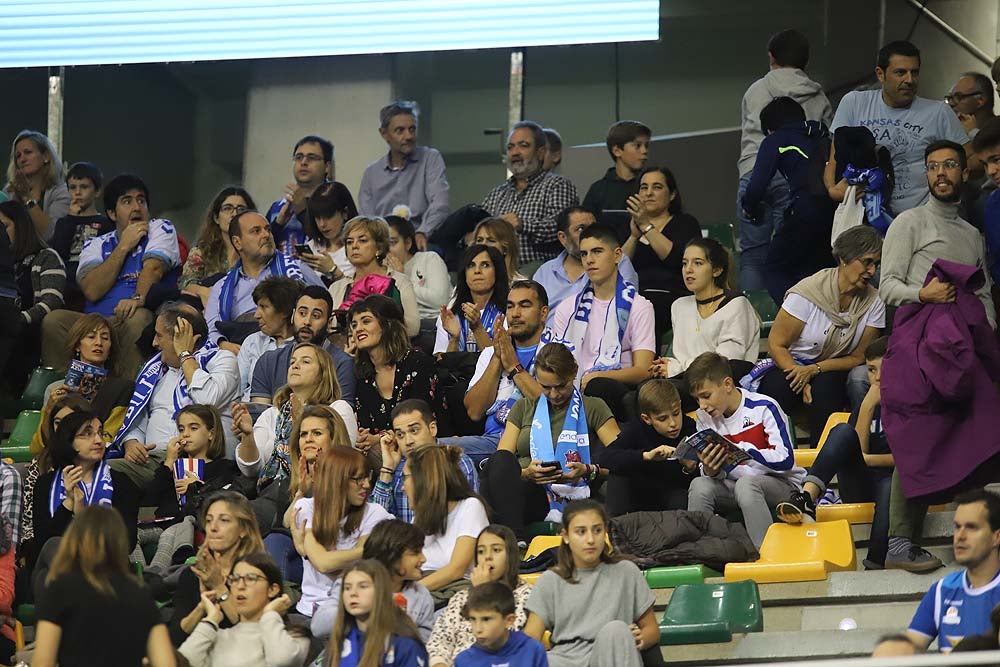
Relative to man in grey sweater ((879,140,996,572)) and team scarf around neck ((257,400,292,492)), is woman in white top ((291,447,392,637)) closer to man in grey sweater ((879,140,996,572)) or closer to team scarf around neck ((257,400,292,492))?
team scarf around neck ((257,400,292,492))

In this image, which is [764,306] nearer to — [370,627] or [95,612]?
[370,627]

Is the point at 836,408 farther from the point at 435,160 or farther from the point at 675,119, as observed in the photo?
the point at 675,119

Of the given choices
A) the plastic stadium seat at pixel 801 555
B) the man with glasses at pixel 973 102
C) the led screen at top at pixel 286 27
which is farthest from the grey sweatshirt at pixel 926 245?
the led screen at top at pixel 286 27

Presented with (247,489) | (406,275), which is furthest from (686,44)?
(247,489)

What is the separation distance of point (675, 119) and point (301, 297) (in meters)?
4.36

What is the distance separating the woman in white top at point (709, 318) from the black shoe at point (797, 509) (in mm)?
1143

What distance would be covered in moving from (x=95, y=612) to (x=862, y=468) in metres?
3.12

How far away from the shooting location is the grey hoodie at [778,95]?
9.34 m

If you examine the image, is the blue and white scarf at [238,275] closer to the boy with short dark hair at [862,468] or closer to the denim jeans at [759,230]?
the denim jeans at [759,230]

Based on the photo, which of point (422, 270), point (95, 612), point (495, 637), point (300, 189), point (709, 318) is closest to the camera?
point (95, 612)

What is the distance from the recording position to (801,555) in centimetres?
638

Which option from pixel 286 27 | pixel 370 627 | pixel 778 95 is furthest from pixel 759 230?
pixel 370 627

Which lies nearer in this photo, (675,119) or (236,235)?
(236,235)

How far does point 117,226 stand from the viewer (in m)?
9.71
